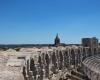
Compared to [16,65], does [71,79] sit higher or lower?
lower

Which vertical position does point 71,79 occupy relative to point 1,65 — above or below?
below

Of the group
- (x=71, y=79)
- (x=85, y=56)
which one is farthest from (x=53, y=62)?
(x=85, y=56)

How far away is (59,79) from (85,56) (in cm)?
3272

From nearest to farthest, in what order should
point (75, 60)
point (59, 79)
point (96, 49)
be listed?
1. point (59, 79)
2. point (75, 60)
3. point (96, 49)

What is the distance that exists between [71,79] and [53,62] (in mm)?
3160

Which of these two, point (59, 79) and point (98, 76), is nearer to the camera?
point (59, 79)

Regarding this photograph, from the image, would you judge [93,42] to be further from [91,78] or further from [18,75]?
[18,75]

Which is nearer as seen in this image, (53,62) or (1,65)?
(1,65)

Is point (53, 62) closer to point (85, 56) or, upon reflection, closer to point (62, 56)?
point (62, 56)

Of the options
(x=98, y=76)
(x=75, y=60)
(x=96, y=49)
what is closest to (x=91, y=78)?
(x=98, y=76)

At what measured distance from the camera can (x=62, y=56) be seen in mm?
36594

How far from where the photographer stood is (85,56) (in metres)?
59.4

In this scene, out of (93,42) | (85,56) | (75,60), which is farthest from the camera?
(93,42)

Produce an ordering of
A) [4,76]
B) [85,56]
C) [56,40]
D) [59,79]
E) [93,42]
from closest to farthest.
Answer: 1. [4,76]
2. [59,79]
3. [85,56]
4. [56,40]
5. [93,42]
